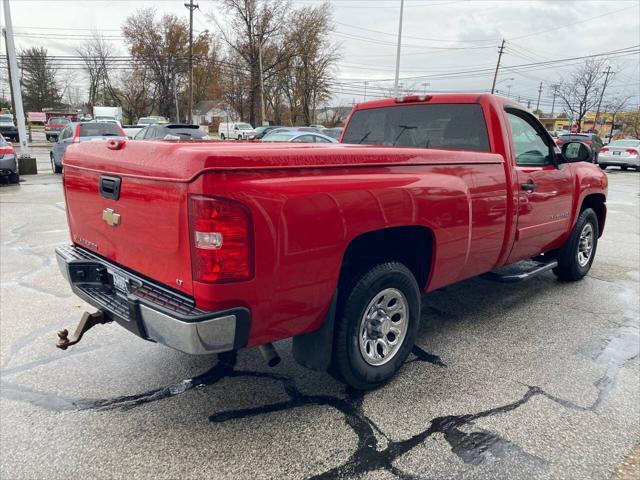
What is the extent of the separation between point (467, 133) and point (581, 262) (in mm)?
2626

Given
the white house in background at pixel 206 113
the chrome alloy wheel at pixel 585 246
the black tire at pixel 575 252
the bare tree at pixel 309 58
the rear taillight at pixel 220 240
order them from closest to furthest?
the rear taillight at pixel 220 240, the black tire at pixel 575 252, the chrome alloy wheel at pixel 585 246, the bare tree at pixel 309 58, the white house in background at pixel 206 113

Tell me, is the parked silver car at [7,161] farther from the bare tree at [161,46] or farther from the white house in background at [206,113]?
the white house in background at [206,113]

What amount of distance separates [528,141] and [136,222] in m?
3.36

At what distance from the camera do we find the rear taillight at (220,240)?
80.0 inches

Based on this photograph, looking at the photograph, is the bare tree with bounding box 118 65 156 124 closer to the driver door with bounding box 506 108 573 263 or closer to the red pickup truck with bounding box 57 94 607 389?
the driver door with bounding box 506 108 573 263

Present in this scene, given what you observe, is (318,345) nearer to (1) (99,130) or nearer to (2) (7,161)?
(2) (7,161)

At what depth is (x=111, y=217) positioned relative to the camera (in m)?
2.63

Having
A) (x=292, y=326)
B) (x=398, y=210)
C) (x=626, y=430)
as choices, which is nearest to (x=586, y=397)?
(x=626, y=430)

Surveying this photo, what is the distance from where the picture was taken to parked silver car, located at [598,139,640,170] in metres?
20.8

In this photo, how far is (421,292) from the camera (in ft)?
10.9

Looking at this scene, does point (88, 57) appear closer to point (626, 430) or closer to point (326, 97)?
point (326, 97)

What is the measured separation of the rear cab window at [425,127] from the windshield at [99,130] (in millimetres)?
11866

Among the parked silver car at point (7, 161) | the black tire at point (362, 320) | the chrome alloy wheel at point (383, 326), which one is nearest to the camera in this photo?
the black tire at point (362, 320)

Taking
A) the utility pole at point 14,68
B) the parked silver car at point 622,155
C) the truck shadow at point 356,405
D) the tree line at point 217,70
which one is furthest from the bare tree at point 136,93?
the truck shadow at point 356,405
